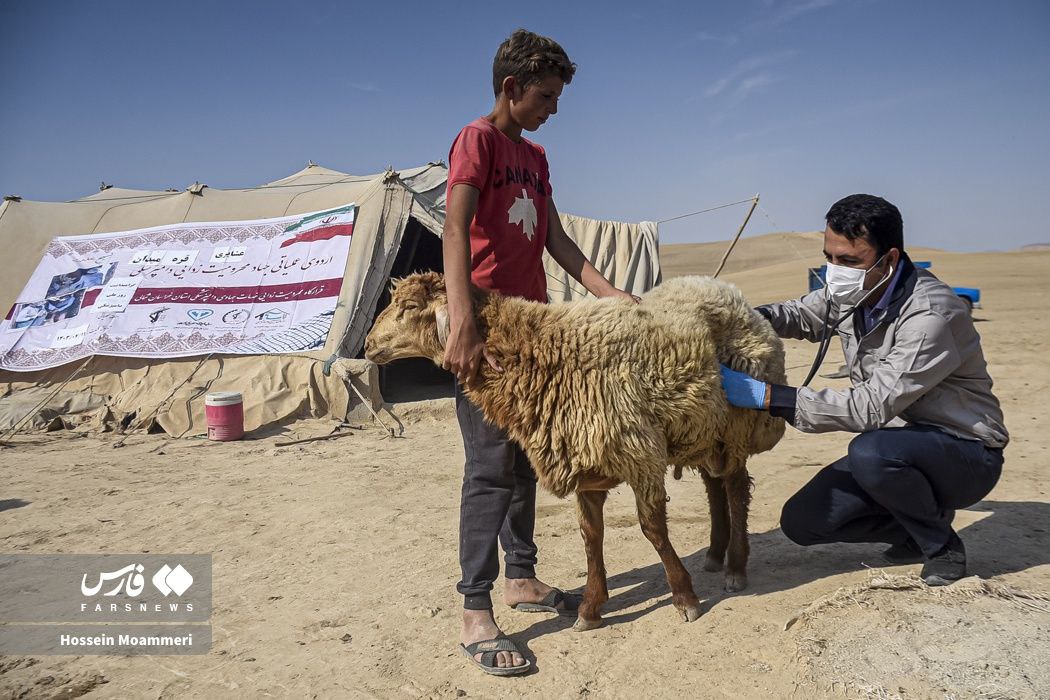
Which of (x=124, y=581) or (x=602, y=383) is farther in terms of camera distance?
(x=124, y=581)

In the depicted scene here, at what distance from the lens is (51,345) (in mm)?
9367

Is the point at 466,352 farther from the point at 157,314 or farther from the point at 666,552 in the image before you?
the point at 157,314

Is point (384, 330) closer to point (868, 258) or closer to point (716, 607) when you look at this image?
point (716, 607)

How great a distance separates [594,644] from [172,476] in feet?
15.0

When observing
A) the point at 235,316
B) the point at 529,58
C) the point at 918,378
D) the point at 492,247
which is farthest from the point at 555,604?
the point at 235,316

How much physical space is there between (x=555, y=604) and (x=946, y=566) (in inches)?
72.7

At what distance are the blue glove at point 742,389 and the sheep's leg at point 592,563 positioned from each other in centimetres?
78

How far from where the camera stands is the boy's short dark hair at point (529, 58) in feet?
10.1

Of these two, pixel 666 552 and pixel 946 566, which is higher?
pixel 666 552

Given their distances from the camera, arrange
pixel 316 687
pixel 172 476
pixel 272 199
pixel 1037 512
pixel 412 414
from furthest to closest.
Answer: pixel 272 199 → pixel 412 414 → pixel 172 476 → pixel 1037 512 → pixel 316 687

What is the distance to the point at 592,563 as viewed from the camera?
3418 mm

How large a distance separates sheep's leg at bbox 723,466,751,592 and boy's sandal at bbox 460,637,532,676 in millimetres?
1205

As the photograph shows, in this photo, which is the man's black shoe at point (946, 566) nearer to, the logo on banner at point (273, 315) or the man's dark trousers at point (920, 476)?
the man's dark trousers at point (920, 476)

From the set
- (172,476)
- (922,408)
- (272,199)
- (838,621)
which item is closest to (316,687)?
(838,621)
